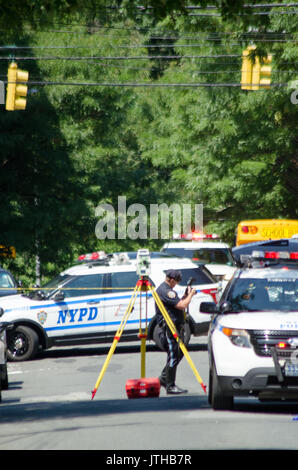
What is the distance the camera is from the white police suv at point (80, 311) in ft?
57.3

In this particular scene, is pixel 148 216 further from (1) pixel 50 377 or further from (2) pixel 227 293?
(2) pixel 227 293

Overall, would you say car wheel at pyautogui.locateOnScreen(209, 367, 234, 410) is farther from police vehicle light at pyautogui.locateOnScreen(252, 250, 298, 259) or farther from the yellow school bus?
the yellow school bus

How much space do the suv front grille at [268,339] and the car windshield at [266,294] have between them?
72 cm

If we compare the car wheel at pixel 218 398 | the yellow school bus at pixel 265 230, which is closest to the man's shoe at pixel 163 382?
the car wheel at pixel 218 398

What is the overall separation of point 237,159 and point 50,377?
15.3 meters

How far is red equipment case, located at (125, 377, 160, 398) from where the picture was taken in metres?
11.7

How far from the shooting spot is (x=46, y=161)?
95.5ft

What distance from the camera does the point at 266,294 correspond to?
10516mm

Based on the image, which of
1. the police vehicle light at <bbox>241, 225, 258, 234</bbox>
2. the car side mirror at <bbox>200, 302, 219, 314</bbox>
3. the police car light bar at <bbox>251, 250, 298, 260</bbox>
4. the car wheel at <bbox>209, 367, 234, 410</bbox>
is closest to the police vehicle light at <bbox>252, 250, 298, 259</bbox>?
the police car light bar at <bbox>251, 250, 298, 260</bbox>

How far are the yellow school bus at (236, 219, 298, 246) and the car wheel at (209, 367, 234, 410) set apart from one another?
12394mm

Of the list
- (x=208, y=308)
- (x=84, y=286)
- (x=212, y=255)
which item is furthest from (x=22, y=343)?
(x=212, y=255)

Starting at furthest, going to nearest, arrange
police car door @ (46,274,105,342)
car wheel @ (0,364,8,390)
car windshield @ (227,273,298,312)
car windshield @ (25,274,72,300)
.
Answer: car windshield @ (25,274,72,300), police car door @ (46,274,105,342), car wheel @ (0,364,8,390), car windshield @ (227,273,298,312)

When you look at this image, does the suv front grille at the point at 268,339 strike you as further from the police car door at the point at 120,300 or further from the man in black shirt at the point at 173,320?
the police car door at the point at 120,300
